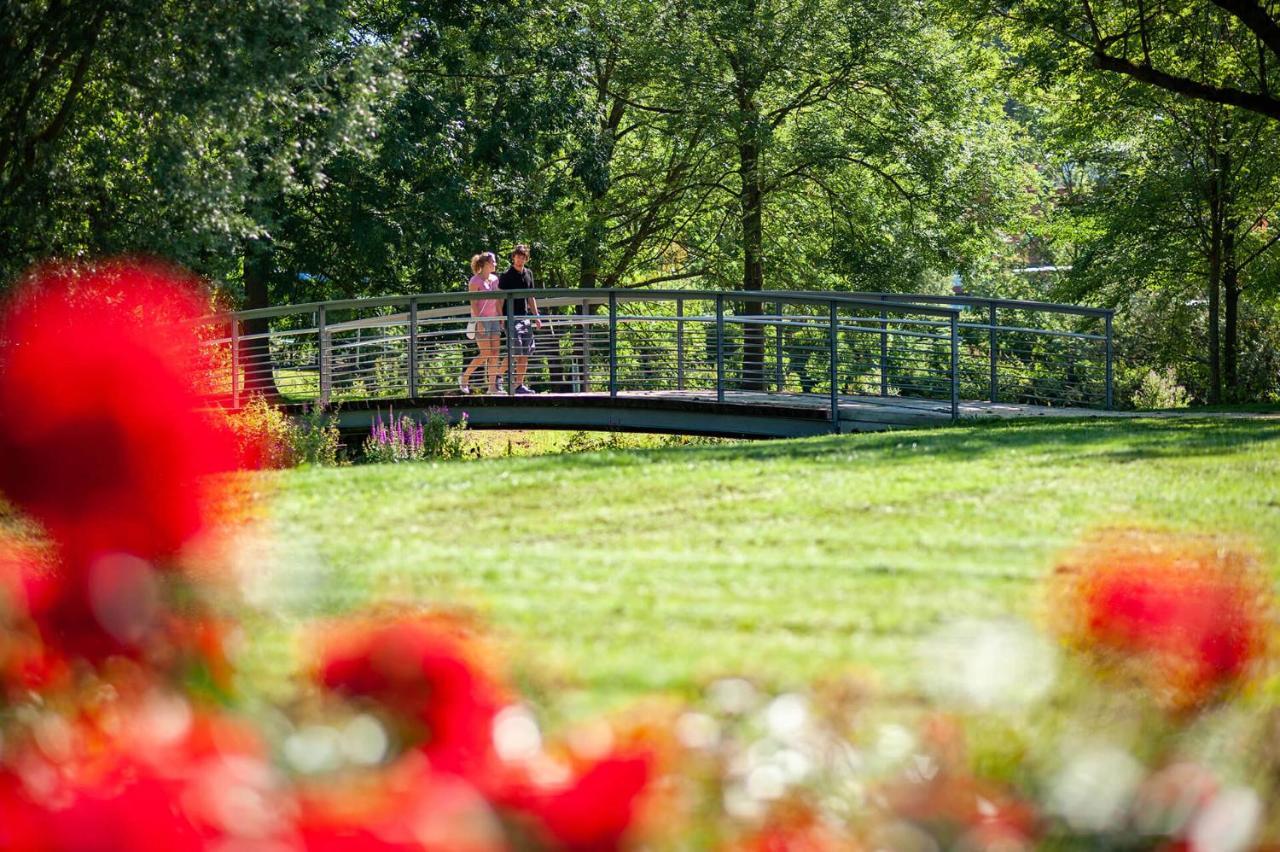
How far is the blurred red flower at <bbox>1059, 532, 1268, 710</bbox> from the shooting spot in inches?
191

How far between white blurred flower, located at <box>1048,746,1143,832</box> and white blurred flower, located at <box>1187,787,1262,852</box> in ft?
0.65

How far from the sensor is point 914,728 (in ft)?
14.1

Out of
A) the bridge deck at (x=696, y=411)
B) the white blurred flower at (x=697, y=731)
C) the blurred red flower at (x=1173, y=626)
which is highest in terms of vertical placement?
the bridge deck at (x=696, y=411)

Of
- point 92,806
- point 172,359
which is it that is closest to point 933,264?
point 172,359

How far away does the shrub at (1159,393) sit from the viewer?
100ft

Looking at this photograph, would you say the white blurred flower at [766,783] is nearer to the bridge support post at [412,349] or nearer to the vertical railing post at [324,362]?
the bridge support post at [412,349]

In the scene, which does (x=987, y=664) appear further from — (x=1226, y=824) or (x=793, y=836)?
(x=793, y=836)

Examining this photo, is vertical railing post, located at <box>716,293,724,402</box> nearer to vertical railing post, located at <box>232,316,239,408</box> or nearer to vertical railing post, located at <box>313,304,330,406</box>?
vertical railing post, located at <box>313,304,330,406</box>

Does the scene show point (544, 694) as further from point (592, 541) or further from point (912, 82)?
point (912, 82)

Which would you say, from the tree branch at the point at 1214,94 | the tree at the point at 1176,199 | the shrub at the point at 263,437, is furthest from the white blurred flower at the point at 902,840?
the tree at the point at 1176,199

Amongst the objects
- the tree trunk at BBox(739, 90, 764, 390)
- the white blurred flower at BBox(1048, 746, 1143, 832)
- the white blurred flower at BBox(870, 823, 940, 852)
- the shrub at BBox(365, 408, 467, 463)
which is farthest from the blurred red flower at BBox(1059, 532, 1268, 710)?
the tree trunk at BBox(739, 90, 764, 390)

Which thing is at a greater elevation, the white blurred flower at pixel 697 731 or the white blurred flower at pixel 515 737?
the white blurred flower at pixel 515 737

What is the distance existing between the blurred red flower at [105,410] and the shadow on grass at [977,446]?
2.73 m

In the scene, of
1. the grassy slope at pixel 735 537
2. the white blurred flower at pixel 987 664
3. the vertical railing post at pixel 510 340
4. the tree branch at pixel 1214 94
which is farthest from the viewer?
the vertical railing post at pixel 510 340
